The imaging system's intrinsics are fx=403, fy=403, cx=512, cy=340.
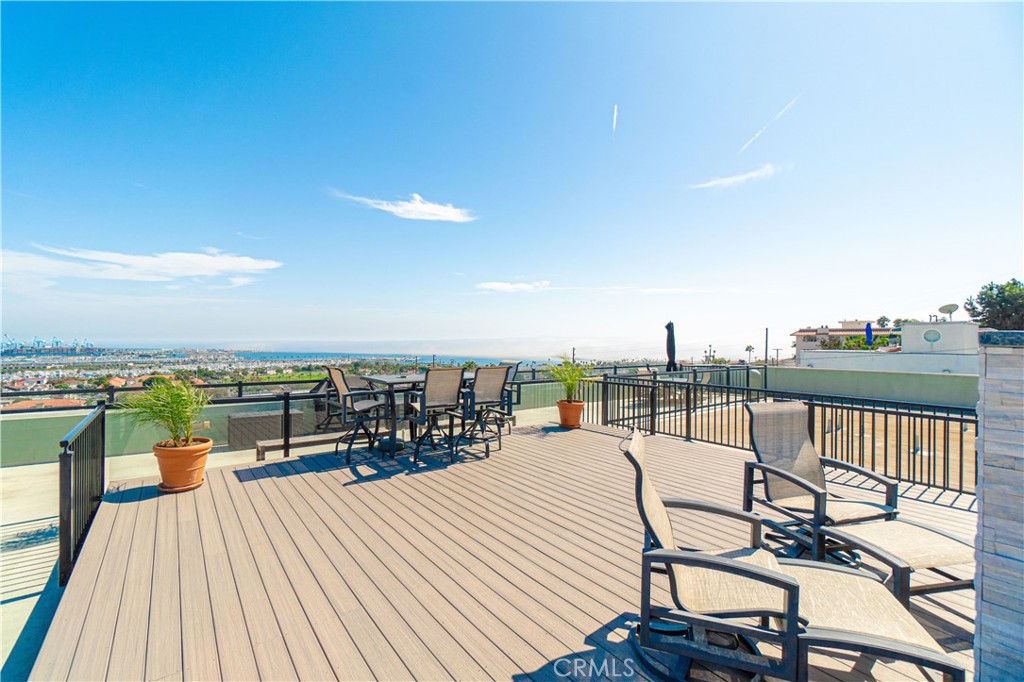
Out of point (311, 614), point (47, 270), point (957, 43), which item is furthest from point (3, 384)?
point (957, 43)

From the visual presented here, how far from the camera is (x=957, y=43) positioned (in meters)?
6.67

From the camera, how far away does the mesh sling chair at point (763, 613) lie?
1.28 meters

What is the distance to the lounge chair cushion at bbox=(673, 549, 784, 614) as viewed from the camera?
1471mm

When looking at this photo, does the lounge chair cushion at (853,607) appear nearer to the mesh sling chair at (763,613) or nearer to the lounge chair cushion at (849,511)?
the mesh sling chair at (763,613)

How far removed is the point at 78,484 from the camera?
296 centimetres

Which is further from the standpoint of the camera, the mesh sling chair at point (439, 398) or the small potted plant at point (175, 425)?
the mesh sling chair at point (439, 398)

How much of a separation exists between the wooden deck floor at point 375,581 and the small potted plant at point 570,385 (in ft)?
7.86

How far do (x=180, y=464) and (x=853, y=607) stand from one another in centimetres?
486

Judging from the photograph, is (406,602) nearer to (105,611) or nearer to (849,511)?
(105,611)

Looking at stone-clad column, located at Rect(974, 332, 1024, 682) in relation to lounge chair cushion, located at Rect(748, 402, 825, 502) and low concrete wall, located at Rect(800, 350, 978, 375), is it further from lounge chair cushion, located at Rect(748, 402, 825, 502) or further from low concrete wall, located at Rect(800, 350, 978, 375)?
low concrete wall, located at Rect(800, 350, 978, 375)

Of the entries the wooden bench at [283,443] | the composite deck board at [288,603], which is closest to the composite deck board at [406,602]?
the composite deck board at [288,603]

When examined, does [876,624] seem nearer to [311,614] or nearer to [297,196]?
[311,614]

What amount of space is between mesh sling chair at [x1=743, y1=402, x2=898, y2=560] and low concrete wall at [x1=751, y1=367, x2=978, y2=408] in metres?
9.99

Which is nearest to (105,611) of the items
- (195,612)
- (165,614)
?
(165,614)
